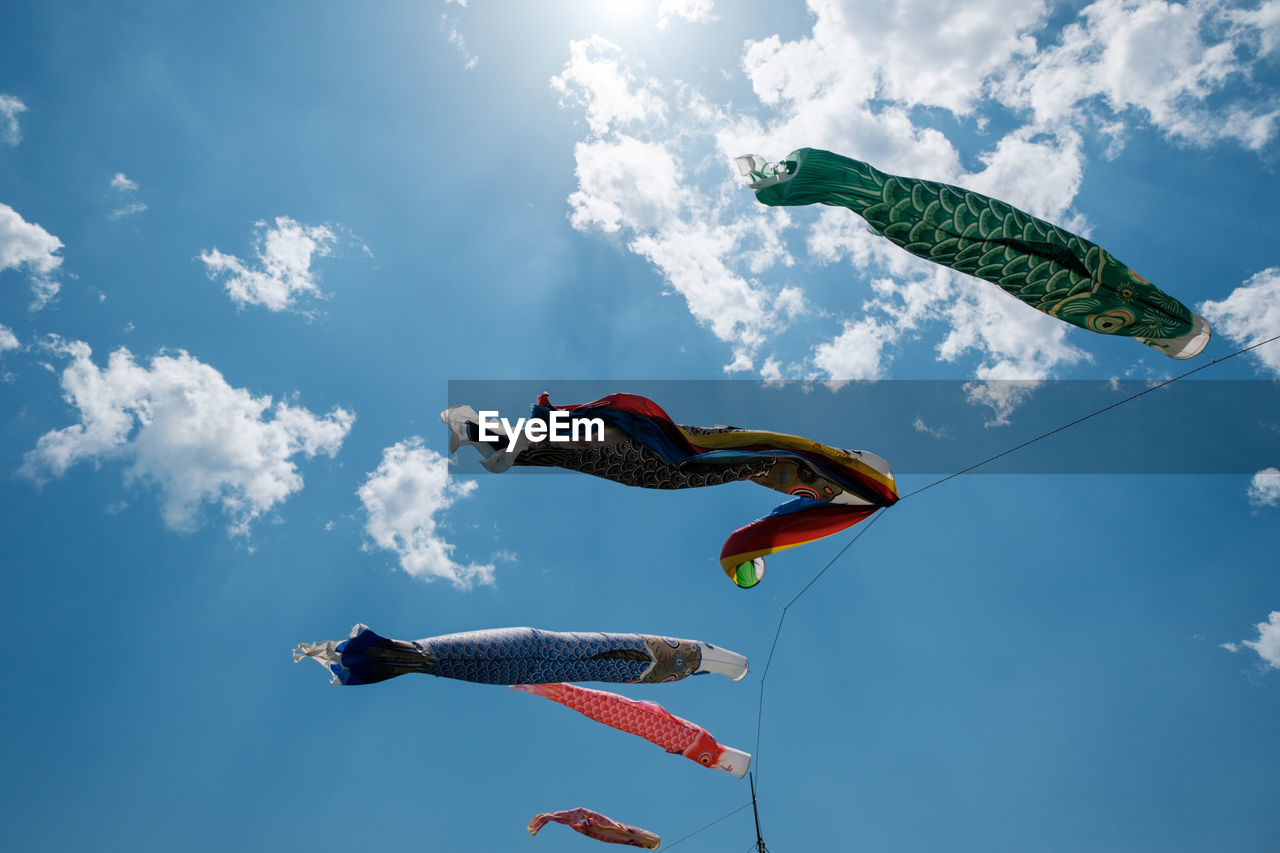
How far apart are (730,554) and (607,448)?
421 centimetres

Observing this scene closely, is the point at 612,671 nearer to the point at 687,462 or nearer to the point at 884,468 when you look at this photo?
the point at 687,462

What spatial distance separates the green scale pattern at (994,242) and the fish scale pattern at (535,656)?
334 inches

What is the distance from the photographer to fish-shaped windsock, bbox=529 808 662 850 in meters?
18.0

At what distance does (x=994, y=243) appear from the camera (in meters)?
10.8

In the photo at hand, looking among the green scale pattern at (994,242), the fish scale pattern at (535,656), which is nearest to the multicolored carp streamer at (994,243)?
the green scale pattern at (994,242)

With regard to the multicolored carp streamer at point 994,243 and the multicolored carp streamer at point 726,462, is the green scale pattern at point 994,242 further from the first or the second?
the multicolored carp streamer at point 726,462

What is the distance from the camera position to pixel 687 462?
12234 millimetres

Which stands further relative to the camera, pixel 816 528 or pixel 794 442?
pixel 816 528

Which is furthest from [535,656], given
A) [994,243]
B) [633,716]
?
[994,243]

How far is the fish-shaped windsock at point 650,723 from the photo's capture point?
666 inches

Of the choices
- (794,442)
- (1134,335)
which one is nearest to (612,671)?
(794,442)

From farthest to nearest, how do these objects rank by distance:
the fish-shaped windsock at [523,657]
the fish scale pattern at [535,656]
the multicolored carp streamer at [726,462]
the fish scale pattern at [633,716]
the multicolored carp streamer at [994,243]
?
the fish scale pattern at [633,716]
the fish scale pattern at [535,656]
the multicolored carp streamer at [726,462]
the fish-shaped windsock at [523,657]
the multicolored carp streamer at [994,243]

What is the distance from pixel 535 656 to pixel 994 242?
10.2m

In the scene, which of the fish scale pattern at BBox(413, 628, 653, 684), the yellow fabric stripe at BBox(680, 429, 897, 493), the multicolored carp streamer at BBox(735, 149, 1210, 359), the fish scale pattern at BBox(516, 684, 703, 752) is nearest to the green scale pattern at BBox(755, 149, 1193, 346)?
the multicolored carp streamer at BBox(735, 149, 1210, 359)
